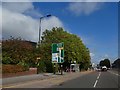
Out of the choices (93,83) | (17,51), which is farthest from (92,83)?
(17,51)

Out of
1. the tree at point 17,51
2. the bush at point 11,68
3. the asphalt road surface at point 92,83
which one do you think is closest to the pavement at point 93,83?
the asphalt road surface at point 92,83

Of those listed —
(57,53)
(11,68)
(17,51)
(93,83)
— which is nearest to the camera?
(93,83)

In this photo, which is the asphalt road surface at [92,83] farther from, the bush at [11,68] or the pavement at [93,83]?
the bush at [11,68]

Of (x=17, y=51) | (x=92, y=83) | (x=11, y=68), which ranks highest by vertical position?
(x=17, y=51)

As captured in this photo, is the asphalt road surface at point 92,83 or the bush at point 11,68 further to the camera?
the bush at point 11,68

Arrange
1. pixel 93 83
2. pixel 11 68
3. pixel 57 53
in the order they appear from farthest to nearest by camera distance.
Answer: pixel 57 53, pixel 11 68, pixel 93 83

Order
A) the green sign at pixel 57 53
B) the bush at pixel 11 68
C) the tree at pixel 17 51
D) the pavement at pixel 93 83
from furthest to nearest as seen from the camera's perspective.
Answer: the green sign at pixel 57 53, the tree at pixel 17 51, the bush at pixel 11 68, the pavement at pixel 93 83

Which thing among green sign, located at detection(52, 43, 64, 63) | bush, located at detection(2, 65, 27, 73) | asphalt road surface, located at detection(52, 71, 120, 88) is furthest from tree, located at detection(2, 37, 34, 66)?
asphalt road surface, located at detection(52, 71, 120, 88)

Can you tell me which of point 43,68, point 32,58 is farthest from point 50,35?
point 32,58

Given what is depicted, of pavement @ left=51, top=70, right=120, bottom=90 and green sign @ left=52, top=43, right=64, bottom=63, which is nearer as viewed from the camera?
pavement @ left=51, top=70, right=120, bottom=90

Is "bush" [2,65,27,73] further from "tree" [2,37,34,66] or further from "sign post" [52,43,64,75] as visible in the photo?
"sign post" [52,43,64,75]

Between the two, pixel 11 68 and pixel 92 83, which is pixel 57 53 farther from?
pixel 92 83

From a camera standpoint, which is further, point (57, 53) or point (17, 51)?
point (17, 51)

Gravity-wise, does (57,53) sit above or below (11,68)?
above
